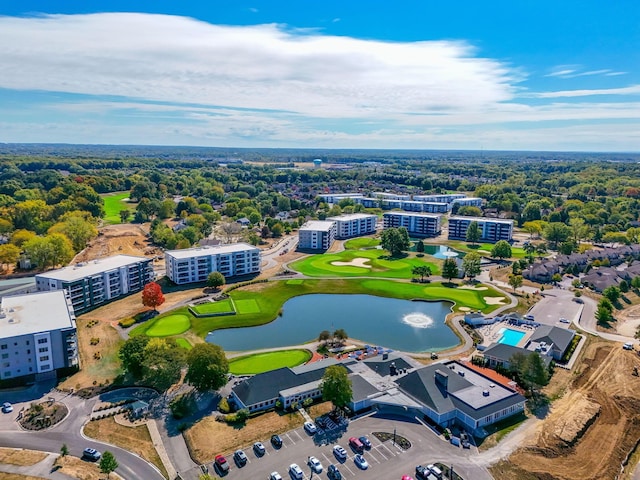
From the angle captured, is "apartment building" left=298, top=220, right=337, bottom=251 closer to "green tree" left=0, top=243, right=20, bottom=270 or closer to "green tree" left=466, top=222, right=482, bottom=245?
"green tree" left=466, top=222, right=482, bottom=245

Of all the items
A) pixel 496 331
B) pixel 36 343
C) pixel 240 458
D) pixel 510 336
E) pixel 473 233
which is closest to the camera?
pixel 240 458

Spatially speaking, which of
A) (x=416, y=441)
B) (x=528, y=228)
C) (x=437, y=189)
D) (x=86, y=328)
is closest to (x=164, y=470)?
(x=416, y=441)

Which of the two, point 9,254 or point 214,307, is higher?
point 9,254

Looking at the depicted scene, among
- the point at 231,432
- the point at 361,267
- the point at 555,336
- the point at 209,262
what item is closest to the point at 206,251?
the point at 209,262

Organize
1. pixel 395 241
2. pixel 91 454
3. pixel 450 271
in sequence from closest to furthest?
pixel 91 454
pixel 450 271
pixel 395 241

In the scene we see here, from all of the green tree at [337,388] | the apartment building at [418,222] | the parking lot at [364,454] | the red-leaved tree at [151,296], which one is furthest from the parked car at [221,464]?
the apartment building at [418,222]

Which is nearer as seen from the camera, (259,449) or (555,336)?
(259,449)

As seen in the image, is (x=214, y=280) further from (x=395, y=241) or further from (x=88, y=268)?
(x=395, y=241)
